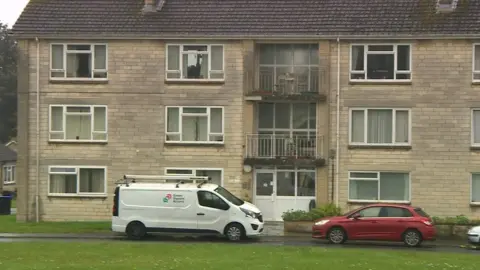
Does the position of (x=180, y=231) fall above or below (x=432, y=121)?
below

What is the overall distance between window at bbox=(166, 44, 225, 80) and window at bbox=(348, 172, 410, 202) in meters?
7.64

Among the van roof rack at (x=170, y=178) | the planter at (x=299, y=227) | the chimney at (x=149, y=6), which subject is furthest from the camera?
the chimney at (x=149, y=6)

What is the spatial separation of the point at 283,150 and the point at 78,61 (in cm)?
1014

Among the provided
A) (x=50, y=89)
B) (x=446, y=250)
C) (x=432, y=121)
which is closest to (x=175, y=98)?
(x=50, y=89)

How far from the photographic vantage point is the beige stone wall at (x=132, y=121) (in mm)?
35344

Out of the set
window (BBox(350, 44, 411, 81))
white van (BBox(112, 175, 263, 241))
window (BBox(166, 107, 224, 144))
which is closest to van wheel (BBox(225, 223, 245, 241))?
white van (BBox(112, 175, 263, 241))

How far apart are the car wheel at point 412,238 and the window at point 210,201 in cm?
625

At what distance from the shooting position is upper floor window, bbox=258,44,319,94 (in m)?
35.8

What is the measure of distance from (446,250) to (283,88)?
487 inches

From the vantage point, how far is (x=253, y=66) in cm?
3525

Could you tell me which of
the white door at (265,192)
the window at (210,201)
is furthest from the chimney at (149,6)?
the window at (210,201)

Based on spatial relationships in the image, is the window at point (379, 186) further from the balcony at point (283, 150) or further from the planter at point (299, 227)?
the planter at point (299, 227)

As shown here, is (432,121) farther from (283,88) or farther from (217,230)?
(217,230)

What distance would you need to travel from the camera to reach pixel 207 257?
2112 cm
